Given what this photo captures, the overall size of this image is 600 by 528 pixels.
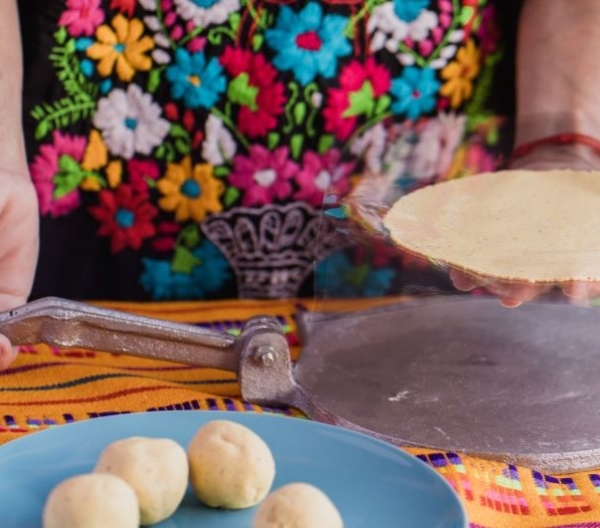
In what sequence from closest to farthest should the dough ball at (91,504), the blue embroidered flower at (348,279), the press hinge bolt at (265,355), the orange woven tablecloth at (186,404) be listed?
the dough ball at (91,504) → the orange woven tablecloth at (186,404) → the press hinge bolt at (265,355) → the blue embroidered flower at (348,279)

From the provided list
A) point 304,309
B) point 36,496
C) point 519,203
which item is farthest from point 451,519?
point 304,309

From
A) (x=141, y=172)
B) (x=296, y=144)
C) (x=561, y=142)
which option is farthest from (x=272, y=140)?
(x=561, y=142)

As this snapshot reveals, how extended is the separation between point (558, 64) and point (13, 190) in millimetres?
566

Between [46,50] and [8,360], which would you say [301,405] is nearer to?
[8,360]

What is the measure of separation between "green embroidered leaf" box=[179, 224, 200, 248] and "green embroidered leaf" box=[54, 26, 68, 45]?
0.21 m

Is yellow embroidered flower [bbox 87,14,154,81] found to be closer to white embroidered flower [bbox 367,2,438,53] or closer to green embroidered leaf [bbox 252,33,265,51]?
green embroidered leaf [bbox 252,33,265,51]

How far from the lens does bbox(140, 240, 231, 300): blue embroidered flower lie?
109 centimetres

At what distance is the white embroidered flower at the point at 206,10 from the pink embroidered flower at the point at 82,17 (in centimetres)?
7

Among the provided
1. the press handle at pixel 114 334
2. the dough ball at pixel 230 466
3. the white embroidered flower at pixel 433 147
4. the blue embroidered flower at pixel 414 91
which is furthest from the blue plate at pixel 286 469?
the blue embroidered flower at pixel 414 91

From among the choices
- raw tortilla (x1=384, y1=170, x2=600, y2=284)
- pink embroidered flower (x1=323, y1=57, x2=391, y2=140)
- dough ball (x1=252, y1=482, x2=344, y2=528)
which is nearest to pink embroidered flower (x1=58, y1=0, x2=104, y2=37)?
pink embroidered flower (x1=323, y1=57, x2=391, y2=140)

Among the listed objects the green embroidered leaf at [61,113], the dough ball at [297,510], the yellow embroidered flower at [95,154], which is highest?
the green embroidered leaf at [61,113]

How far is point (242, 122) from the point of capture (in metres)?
1.05

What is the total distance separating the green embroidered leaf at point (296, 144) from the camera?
1066 millimetres

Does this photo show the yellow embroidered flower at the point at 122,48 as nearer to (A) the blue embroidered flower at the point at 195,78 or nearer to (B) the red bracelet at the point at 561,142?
(A) the blue embroidered flower at the point at 195,78
